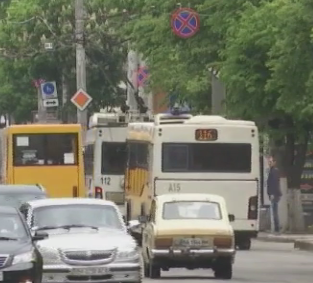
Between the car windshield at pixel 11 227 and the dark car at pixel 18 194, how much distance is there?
769 cm

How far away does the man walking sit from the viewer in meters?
39.5

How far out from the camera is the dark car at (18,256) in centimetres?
1841

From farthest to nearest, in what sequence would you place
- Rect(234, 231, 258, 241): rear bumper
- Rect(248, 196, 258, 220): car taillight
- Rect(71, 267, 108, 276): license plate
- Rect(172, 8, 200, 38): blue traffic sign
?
Rect(172, 8, 200, 38): blue traffic sign
Rect(234, 231, 258, 241): rear bumper
Rect(248, 196, 258, 220): car taillight
Rect(71, 267, 108, 276): license plate

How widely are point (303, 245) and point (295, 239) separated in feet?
7.59

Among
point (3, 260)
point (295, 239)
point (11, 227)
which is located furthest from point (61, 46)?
point (3, 260)

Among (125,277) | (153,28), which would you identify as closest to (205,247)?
(125,277)

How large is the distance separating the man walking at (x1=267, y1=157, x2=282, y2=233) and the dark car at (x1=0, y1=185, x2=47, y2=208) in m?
11.9

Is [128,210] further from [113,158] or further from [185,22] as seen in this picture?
[185,22]

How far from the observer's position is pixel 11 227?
19.9 m

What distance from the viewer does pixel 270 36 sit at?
31.9m

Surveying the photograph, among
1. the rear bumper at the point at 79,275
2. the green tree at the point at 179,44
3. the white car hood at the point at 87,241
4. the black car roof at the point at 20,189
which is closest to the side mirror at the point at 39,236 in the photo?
the white car hood at the point at 87,241

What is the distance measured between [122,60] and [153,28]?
20.2 metres

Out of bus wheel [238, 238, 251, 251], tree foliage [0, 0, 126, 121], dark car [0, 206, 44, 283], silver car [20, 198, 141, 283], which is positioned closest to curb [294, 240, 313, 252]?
bus wheel [238, 238, 251, 251]

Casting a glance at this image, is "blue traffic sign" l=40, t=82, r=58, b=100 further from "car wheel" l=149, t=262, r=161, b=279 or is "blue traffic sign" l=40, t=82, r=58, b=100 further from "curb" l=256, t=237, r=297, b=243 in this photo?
"car wheel" l=149, t=262, r=161, b=279
